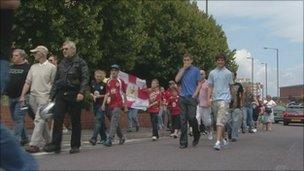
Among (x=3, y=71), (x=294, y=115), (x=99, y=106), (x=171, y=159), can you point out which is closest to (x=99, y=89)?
(x=99, y=106)

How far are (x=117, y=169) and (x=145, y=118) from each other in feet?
67.8

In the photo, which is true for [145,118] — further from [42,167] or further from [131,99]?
[42,167]

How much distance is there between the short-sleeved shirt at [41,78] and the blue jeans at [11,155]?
6464 mm

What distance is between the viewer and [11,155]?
4.45 meters

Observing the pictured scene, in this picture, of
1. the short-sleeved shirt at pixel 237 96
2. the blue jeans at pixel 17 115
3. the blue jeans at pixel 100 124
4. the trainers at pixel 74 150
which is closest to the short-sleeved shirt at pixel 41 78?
the blue jeans at pixel 17 115

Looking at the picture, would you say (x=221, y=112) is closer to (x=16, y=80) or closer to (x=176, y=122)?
(x=16, y=80)

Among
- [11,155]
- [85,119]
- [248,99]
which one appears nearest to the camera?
[11,155]

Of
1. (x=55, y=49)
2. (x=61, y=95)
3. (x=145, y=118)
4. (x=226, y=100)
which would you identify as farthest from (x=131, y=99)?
(x=61, y=95)

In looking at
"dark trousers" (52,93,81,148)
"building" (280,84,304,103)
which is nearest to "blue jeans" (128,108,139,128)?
"dark trousers" (52,93,81,148)

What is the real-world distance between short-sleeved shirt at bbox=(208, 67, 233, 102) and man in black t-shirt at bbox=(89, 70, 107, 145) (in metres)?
2.36

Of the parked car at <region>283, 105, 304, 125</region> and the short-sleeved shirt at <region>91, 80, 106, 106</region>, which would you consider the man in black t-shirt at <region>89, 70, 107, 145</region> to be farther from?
the parked car at <region>283, 105, 304, 125</region>

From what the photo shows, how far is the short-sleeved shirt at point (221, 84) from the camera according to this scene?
12.2 m

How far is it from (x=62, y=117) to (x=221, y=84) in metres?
3.41

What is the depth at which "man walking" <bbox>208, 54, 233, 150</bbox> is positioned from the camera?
12039 mm
